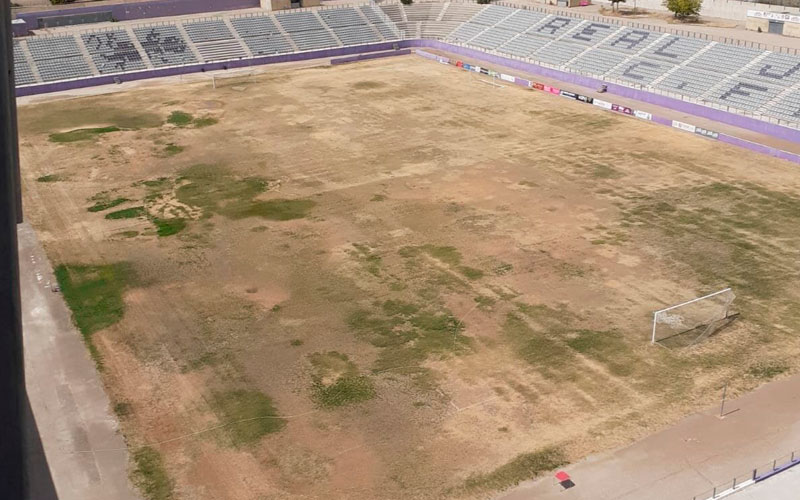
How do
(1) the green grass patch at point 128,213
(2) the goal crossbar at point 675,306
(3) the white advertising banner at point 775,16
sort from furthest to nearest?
(3) the white advertising banner at point 775,16, (1) the green grass patch at point 128,213, (2) the goal crossbar at point 675,306

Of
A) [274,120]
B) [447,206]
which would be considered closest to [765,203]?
[447,206]

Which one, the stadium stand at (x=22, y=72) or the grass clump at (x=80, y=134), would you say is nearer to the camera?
the grass clump at (x=80, y=134)

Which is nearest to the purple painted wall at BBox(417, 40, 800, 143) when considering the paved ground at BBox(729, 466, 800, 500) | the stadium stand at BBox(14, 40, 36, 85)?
the paved ground at BBox(729, 466, 800, 500)

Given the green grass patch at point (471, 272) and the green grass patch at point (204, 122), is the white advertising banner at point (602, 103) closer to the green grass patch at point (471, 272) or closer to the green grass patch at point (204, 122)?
the green grass patch at point (204, 122)

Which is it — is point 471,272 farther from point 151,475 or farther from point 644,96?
point 644,96

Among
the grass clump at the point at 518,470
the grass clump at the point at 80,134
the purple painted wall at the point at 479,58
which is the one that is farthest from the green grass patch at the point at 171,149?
the grass clump at the point at 518,470

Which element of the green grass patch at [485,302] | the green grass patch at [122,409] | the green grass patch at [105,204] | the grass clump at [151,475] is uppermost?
the green grass patch at [105,204]

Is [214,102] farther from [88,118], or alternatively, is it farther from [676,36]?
[676,36]

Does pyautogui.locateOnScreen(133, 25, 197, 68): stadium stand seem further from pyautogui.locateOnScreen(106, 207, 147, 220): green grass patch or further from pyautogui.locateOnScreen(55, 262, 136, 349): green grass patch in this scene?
pyautogui.locateOnScreen(55, 262, 136, 349): green grass patch
